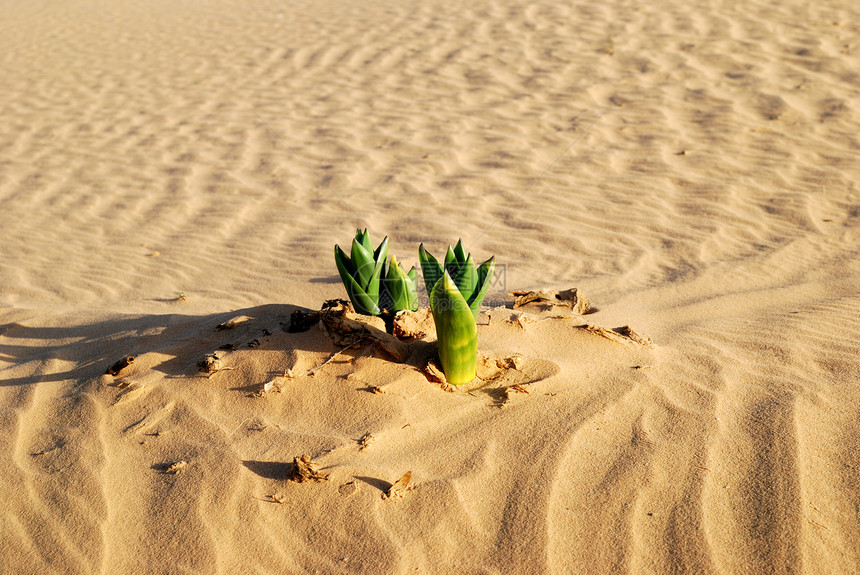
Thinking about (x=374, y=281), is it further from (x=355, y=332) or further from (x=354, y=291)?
(x=355, y=332)

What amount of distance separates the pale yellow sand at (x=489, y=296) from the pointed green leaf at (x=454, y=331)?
123mm

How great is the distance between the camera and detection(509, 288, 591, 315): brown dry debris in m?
3.48

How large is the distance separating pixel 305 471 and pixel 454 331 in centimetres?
72

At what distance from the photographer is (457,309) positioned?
2260 mm

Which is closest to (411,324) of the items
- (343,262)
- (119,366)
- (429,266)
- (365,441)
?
(429,266)

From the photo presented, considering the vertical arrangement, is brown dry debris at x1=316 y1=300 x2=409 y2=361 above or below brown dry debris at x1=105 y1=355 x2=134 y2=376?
above

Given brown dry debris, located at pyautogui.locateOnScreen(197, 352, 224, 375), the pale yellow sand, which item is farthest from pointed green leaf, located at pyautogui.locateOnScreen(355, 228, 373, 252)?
brown dry debris, located at pyautogui.locateOnScreen(197, 352, 224, 375)

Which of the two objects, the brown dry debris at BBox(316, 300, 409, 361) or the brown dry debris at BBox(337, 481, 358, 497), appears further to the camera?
the brown dry debris at BBox(316, 300, 409, 361)

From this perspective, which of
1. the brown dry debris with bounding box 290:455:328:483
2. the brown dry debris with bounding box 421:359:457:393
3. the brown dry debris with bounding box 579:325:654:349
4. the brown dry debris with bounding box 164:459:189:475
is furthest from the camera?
the brown dry debris with bounding box 579:325:654:349

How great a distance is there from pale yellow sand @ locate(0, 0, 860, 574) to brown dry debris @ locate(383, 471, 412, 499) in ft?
0.09

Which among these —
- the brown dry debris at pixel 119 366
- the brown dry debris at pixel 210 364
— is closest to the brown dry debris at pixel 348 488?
the brown dry debris at pixel 210 364

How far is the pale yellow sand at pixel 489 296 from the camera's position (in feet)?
6.47

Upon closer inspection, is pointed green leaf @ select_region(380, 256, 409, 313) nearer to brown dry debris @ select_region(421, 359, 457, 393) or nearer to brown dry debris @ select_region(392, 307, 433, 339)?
brown dry debris @ select_region(392, 307, 433, 339)

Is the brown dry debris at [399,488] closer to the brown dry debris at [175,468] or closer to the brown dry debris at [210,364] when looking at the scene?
the brown dry debris at [175,468]
